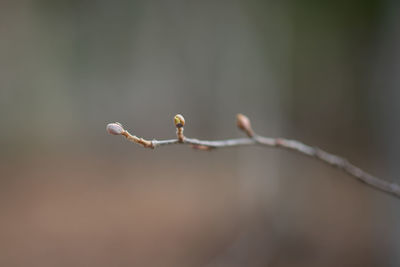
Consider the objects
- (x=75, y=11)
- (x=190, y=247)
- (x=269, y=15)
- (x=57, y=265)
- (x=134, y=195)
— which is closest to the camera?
(x=57, y=265)

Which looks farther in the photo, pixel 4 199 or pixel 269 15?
pixel 269 15

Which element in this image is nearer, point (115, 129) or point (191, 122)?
point (115, 129)

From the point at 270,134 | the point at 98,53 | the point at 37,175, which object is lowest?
the point at 37,175

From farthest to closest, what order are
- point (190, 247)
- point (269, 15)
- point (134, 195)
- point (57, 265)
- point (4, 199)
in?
1. point (269, 15)
2. point (134, 195)
3. point (4, 199)
4. point (190, 247)
5. point (57, 265)

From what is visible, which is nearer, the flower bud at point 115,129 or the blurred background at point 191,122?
the flower bud at point 115,129

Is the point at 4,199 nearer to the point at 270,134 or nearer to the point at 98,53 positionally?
the point at 98,53

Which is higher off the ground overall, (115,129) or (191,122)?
(115,129)

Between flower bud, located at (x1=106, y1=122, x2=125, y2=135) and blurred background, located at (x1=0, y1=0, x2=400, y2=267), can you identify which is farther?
blurred background, located at (x1=0, y1=0, x2=400, y2=267)

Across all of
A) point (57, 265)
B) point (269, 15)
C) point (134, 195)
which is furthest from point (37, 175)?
point (269, 15)
